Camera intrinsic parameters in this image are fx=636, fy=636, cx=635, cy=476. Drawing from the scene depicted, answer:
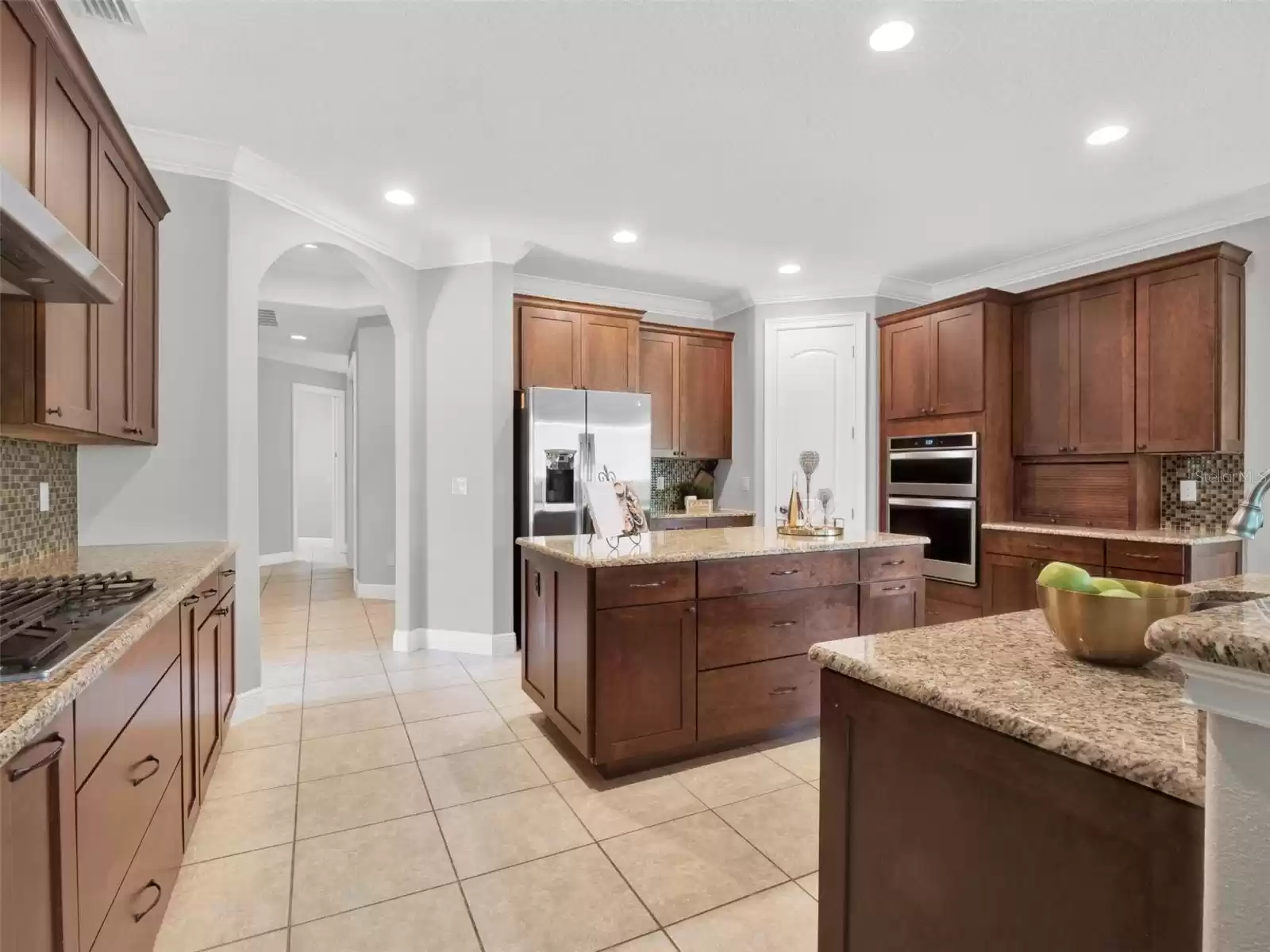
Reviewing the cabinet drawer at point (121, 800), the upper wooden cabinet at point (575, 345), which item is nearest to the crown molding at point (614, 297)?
the upper wooden cabinet at point (575, 345)

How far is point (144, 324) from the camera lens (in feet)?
8.44

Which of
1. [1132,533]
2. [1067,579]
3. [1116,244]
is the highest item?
[1116,244]

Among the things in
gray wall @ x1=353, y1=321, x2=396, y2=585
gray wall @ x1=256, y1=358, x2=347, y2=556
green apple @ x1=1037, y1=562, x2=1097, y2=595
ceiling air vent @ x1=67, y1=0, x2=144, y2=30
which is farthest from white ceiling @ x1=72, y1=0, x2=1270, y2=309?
gray wall @ x1=256, y1=358, x2=347, y2=556

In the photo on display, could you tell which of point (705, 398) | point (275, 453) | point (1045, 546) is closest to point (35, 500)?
point (705, 398)

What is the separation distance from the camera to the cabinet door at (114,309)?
2.11 meters

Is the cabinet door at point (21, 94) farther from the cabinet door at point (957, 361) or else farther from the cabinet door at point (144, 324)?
the cabinet door at point (957, 361)

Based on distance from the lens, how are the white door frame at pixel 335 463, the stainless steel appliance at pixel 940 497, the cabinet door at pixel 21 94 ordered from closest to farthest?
the cabinet door at pixel 21 94
the stainless steel appliance at pixel 940 497
the white door frame at pixel 335 463

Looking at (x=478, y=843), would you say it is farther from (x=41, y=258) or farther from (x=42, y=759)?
(x=41, y=258)

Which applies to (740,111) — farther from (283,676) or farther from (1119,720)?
(283,676)

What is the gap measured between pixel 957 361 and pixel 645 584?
3114mm

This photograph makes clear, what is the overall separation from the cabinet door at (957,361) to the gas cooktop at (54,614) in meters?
4.43

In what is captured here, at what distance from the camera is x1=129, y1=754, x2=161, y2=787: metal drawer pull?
134 cm

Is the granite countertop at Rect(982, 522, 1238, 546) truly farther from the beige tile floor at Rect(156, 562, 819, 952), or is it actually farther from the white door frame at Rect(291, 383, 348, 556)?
the white door frame at Rect(291, 383, 348, 556)

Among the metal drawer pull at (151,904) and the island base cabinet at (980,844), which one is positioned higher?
the island base cabinet at (980,844)
